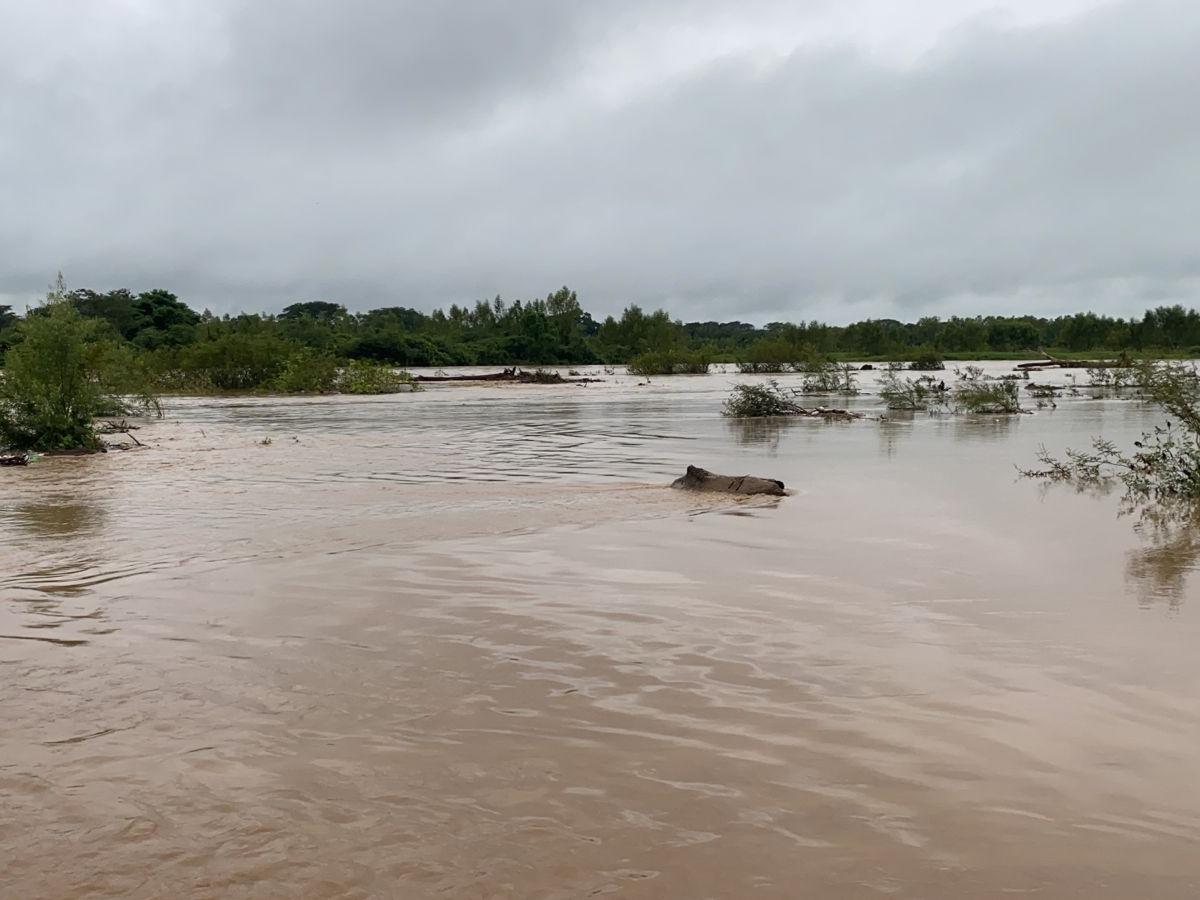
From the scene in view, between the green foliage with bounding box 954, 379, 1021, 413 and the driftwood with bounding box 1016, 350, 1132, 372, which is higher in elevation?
the driftwood with bounding box 1016, 350, 1132, 372

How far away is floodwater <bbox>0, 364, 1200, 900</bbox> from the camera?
316cm

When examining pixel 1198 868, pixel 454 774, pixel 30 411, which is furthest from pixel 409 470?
pixel 1198 868

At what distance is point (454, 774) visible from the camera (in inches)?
149

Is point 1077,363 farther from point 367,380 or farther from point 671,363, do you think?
point 671,363

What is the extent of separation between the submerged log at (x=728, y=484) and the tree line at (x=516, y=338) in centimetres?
3673

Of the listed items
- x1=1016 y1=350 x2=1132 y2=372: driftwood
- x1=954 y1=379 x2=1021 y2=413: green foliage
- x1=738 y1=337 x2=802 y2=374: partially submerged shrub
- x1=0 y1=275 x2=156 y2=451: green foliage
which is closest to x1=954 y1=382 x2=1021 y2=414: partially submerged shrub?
x1=954 y1=379 x2=1021 y2=413: green foliage

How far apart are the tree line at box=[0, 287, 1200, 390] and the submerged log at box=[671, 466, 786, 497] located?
121 ft

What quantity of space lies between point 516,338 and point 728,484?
9566 centimetres

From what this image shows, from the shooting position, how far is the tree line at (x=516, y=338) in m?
48.0

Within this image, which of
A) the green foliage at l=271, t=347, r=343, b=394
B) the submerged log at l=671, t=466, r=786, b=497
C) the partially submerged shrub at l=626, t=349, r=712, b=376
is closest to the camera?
the submerged log at l=671, t=466, r=786, b=497

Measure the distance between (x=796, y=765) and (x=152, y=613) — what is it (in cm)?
430

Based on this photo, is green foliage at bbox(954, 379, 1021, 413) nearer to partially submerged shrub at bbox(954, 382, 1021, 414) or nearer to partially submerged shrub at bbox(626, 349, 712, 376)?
partially submerged shrub at bbox(954, 382, 1021, 414)

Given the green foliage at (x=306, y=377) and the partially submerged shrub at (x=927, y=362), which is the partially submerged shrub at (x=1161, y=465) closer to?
the green foliage at (x=306, y=377)

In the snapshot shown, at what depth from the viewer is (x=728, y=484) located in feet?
39.1
